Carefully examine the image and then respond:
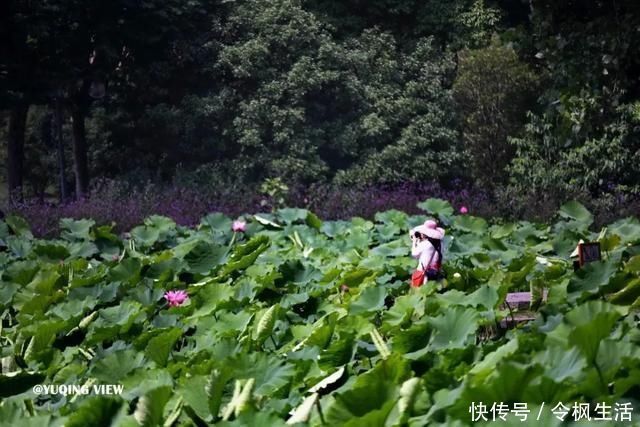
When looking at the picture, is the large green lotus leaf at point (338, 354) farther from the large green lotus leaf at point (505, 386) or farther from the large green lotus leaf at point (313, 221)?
the large green lotus leaf at point (313, 221)

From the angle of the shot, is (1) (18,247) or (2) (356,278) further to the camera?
(1) (18,247)

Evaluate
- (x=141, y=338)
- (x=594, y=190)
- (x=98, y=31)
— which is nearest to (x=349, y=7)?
(x=98, y=31)

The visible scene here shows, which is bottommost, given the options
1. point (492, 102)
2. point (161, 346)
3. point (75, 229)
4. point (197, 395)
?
point (492, 102)

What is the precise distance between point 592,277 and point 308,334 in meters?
1.01

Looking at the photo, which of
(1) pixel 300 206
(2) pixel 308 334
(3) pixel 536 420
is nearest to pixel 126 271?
(2) pixel 308 334

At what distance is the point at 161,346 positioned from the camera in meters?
2.71

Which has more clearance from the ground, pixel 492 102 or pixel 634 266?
pixel 634 266

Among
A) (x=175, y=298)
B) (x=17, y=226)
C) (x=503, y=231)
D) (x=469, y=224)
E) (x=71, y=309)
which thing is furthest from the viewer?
(x=17, y=226)

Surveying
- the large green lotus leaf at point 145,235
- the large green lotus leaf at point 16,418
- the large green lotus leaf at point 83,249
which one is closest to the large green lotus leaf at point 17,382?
the large green lotus leaf at point 16,418

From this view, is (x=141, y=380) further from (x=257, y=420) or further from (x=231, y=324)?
(x=231, y=324)

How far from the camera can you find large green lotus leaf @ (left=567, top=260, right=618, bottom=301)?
3340 millimetres

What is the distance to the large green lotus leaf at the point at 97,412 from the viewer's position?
186cm

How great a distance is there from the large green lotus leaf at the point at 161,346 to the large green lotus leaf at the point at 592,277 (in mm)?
Answer: 1364

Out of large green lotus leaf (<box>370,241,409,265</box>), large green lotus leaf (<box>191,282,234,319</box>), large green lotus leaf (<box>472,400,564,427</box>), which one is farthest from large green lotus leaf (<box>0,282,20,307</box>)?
large green lotus leaf (<box>472,400,564,427</box>)
